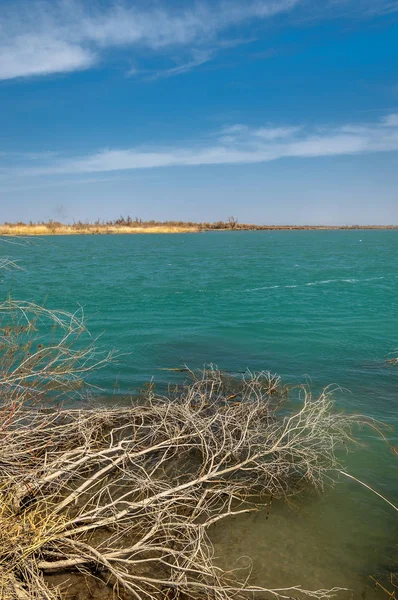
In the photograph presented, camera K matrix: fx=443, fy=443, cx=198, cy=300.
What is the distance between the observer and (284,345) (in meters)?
→ 13.2

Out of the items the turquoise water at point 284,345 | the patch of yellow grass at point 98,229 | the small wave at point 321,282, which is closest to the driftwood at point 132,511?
the turquoise water at point 284,345

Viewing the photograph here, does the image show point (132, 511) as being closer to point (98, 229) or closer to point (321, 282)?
point (321, 282)

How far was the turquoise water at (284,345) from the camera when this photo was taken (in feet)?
15.8

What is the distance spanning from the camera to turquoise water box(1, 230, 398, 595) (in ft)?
15.8

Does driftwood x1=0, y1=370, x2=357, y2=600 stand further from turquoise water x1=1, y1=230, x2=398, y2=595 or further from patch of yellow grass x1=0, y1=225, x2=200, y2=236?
patch of yellow grass x1=0, y1=225, x2=200, y2=236

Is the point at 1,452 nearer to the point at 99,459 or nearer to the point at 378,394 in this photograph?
the point at 99,459

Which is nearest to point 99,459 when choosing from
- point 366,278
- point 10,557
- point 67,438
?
point 67,438

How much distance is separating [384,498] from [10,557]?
4.33m

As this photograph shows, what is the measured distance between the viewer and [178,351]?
12406 millimetres

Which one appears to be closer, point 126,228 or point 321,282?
point 321,282

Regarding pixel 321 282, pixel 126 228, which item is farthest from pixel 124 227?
pixel 321 282

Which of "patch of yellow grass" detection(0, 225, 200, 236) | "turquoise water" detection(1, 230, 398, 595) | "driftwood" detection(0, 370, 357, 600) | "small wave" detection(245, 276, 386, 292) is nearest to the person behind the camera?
"driftwood" detection(0, 370, 357, 600)

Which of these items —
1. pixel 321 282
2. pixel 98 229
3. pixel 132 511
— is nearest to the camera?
pixel 132 511

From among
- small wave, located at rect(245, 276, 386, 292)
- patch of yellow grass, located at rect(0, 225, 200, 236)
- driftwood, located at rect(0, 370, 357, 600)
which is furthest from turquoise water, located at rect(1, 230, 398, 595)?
patch of yellow grass, located at rect(0, 225, 200, 236)
